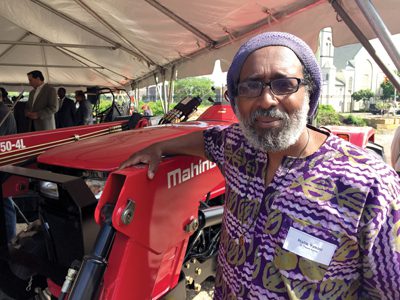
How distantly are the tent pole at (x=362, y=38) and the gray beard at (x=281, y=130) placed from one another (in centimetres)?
156

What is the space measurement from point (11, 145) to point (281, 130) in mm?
2798

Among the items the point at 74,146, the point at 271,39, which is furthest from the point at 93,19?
the point at 271,39

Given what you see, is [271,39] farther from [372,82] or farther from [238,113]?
[372,82]

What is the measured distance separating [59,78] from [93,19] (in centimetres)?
652

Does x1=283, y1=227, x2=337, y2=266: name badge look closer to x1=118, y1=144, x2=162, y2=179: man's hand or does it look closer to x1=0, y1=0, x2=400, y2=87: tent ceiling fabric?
x1=118, y1=144, x2=162, y2=179: man's hand

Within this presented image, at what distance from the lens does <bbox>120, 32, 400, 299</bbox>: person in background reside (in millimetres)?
928

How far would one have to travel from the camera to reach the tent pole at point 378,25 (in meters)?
1.98

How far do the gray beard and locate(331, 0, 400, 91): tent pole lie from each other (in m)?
1.56

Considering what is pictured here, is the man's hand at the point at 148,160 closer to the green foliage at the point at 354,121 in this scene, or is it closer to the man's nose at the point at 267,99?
the man's nose at the point at 267,99

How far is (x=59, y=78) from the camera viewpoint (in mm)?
11406

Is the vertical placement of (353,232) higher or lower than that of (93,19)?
lower

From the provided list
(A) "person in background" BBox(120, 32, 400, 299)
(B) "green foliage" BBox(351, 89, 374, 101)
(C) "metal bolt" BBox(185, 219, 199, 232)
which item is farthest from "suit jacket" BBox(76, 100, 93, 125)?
(B) "green foliage" BBox(351, 89, 374, 101)

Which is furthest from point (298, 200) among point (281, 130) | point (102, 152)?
point (102, 152)

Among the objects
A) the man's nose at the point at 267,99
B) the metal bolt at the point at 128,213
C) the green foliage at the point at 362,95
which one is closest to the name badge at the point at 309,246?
the man's nose at the point at 267,99
